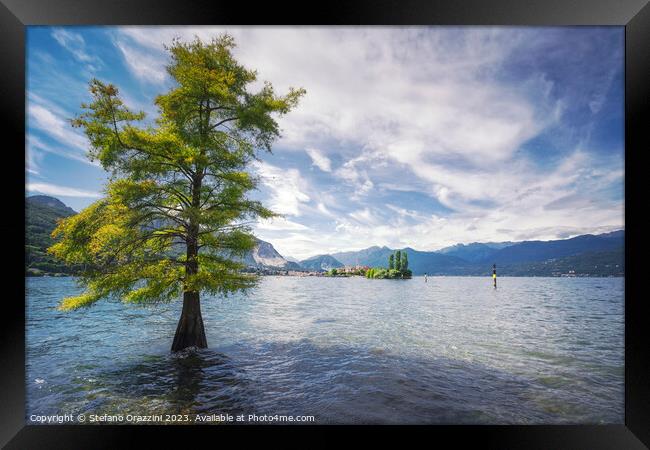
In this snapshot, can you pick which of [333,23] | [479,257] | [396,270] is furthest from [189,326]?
[479,257]

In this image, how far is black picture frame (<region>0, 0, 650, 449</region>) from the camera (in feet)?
17.3

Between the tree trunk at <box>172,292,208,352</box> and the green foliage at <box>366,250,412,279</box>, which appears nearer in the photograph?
the tree trunk at <box>172,292,208,352</box>

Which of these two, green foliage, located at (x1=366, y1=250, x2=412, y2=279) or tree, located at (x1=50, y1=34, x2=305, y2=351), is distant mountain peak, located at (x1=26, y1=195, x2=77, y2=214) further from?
green foliage, located at (x1=366, y1=250, x2=412, y2=279)

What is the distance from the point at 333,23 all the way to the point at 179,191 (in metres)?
6.01

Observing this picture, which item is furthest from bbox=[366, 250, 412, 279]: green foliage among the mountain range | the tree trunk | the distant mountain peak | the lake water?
the distant mountain peak

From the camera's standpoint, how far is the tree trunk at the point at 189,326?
28.4 feet

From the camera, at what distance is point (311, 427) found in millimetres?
5590

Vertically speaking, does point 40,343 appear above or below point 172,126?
below

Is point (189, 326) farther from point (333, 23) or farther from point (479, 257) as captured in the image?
point (479, 257)

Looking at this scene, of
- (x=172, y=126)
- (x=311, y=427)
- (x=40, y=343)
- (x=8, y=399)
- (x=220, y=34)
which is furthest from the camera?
(x=40, y=343)

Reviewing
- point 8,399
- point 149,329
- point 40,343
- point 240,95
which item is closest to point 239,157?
point 240,95

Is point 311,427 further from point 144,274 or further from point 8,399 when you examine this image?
point 8,399

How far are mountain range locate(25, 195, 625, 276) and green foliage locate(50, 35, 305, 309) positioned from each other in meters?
0.75

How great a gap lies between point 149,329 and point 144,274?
8711 millimetres
